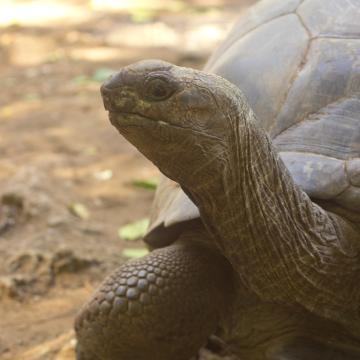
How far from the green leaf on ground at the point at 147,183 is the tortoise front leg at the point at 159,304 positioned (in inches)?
87.7

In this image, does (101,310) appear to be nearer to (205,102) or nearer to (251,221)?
(251,221)

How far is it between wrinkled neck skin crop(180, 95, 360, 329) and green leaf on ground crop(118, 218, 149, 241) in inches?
75.6

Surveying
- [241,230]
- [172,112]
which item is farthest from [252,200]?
[172,112]

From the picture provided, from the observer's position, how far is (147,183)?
507 cm

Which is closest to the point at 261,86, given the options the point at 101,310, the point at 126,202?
the point at 101,310

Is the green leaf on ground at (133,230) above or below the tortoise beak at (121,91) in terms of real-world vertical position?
below

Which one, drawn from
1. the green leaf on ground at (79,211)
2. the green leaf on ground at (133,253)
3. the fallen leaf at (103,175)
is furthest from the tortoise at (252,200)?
the fallen leaf at (103,175)

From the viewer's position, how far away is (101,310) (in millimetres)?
2756

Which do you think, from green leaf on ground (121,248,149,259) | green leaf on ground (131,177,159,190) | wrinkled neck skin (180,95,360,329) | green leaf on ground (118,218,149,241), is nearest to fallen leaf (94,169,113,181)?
green leaf on ground (131,177,159,190)

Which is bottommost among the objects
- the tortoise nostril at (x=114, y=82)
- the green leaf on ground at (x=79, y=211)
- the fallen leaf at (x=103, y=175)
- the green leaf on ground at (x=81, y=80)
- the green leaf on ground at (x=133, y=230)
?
the green leaf on ground at (x=81, y=80)

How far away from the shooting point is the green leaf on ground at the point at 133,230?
14.3 ft

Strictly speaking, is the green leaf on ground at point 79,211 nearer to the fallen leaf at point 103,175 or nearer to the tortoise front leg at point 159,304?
the fallen leaf at point 103,175

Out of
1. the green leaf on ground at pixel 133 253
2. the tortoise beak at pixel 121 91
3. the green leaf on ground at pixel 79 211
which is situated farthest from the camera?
the green leaf on ground at pixel 79 211

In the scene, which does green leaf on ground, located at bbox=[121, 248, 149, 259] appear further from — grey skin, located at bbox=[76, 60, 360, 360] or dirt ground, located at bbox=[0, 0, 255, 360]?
grey skin, located at bbox=[76, 60, 360, 360]
